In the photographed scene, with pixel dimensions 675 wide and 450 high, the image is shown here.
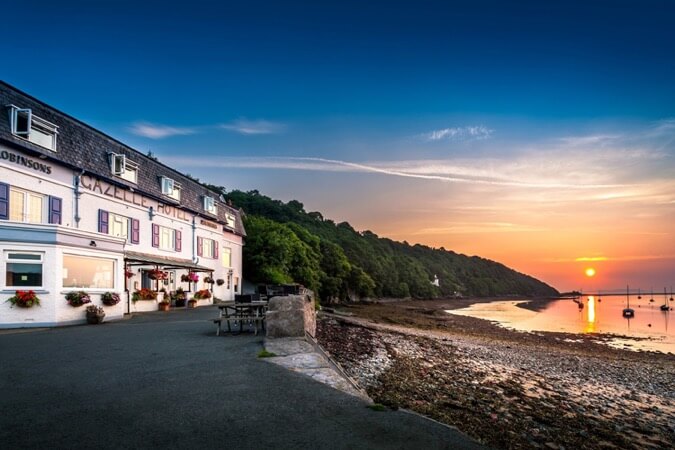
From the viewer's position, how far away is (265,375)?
7.80 metres

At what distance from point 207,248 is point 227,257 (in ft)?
14.2

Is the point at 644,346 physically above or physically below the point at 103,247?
below

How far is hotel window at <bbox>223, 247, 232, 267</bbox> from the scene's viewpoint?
130 ft

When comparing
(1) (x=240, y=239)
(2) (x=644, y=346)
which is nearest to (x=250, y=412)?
(2) (x=644, y=346)

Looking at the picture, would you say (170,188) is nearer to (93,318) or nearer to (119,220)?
(119,220)

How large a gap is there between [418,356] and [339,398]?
10002 millimetres

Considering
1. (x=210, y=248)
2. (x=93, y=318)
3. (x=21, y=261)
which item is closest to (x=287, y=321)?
(x=93, y=318)

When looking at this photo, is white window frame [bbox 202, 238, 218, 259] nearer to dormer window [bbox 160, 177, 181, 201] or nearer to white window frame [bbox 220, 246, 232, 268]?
white window frame [bbox 220, 246, 232, 268]

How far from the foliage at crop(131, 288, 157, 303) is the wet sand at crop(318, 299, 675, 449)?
509 inches

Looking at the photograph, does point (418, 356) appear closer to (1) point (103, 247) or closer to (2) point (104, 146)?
(1) point (103, 247)

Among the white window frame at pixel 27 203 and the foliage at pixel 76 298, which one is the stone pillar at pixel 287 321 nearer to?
the foliage at pixel 76 298

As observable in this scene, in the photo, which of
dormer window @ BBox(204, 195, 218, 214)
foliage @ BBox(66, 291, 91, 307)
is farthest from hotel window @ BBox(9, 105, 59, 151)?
dormer window @ BBox(204, 195, 218, 214)

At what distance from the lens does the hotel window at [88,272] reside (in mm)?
18094

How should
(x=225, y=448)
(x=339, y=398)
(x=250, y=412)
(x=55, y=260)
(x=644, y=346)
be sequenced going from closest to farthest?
1. (x=225, y=448)
2. (x=250, y=412)
3. (x=339, y=398)
4. (x=55, y=260)
5. (x=644, y=346)
